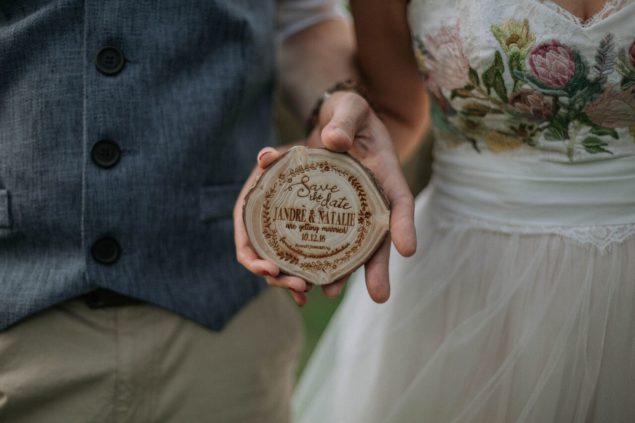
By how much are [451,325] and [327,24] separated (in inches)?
36.4

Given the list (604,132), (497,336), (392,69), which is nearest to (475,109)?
(604,132)

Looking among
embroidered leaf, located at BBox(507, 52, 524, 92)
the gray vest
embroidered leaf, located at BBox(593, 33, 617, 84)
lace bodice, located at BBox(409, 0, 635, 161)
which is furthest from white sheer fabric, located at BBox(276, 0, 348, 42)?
embroidered leaf, located at BBox(593, 33, 617, 84)

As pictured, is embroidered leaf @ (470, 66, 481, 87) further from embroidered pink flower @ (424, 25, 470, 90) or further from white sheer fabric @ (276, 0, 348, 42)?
white sheer fabric @ (276, 0, 348, 42)

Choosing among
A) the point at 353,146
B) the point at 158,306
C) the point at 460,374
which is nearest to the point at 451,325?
the point at 460,374

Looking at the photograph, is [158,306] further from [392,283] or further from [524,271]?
[524,271]

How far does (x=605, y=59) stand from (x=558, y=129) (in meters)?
0.15

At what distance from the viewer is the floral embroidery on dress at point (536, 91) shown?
Answer: 126cm

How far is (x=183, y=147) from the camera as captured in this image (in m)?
1.47

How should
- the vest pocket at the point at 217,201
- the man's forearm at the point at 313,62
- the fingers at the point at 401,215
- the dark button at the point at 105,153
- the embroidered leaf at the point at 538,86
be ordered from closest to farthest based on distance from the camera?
the fingers at the point at 401,215 < the embroidered leaf at the point at 538,86 < the dark button at the point at 105,153 < the vest pocket at the point at 217,201 < the man's forearm at the point at 313,62

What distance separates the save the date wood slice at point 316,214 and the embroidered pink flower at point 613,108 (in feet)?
1.41

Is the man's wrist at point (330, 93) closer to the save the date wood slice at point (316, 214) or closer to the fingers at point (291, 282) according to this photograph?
the save the date wood slice at point (316, 214)

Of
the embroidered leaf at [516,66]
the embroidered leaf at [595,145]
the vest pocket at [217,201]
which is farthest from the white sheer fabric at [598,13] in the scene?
the vest pocket at [217,201]

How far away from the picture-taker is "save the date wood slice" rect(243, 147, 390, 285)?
4.12 feet

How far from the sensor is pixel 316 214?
50.3 inches
